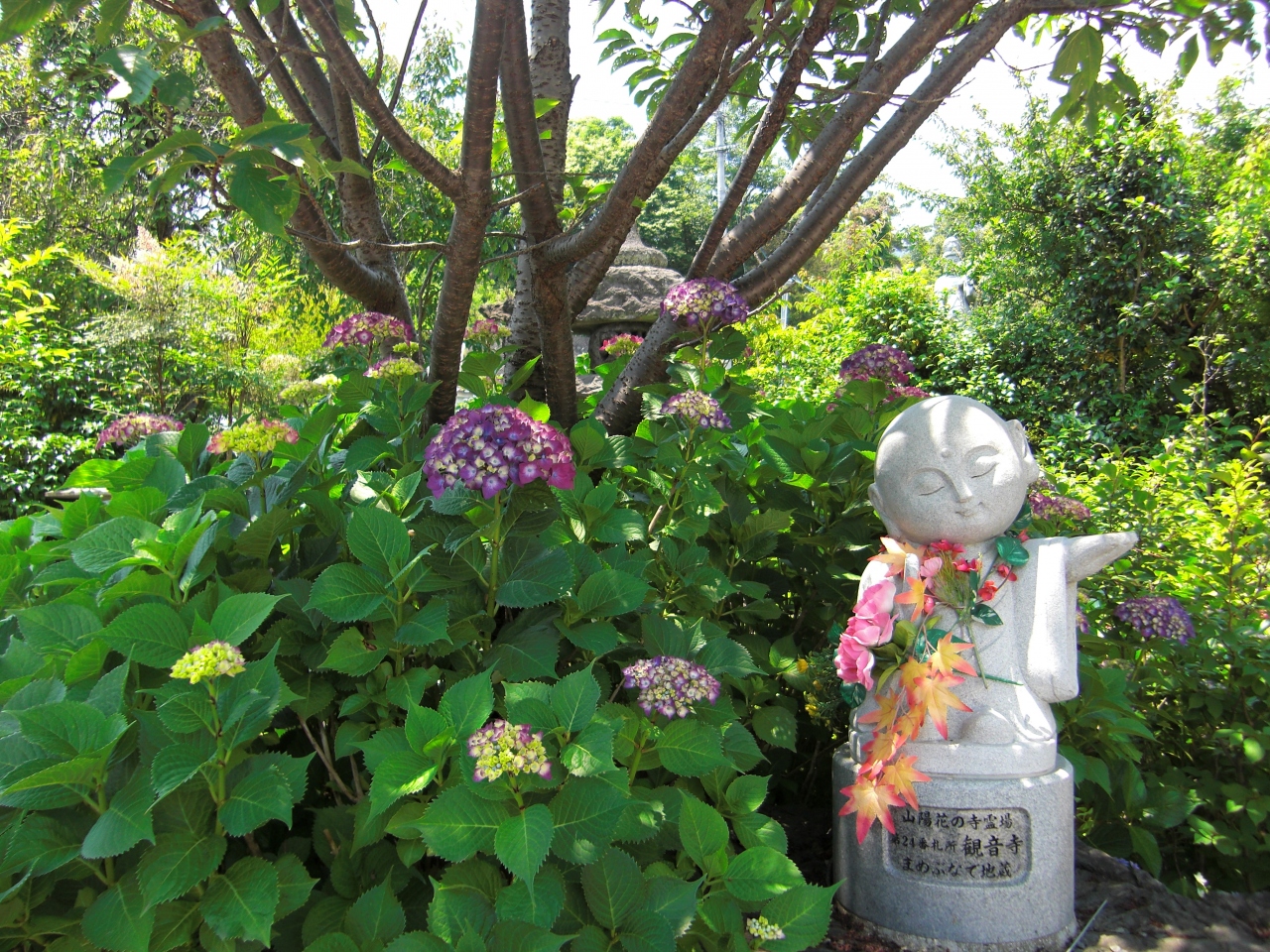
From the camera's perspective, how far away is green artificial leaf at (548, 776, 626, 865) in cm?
120

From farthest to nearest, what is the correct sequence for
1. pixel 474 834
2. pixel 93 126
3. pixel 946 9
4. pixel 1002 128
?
pixel 93 126, pixel 1002 128, pixel 946 9, pixel 474 834

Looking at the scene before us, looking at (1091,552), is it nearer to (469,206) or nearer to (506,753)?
(506,753)

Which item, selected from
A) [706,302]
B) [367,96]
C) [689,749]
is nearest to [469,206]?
[367,96]

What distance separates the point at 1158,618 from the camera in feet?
8.18

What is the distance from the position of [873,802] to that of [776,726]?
308 mm

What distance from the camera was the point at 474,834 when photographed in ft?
3.85

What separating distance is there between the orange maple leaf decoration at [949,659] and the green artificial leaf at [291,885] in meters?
1.27

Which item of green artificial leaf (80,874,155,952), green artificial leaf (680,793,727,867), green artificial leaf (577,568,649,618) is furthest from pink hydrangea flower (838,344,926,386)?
green artificial leaf (80,874,155,952)

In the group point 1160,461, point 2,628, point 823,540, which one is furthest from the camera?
point 1160,461

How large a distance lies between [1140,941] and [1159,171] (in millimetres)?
8075

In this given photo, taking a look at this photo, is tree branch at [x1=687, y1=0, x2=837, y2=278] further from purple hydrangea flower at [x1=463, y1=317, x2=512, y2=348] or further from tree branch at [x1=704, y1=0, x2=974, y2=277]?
purple hydrangea flower at [x1=463, y1=317, x2=512, y2=348]

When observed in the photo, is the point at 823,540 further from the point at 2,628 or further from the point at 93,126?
the point at 93,126

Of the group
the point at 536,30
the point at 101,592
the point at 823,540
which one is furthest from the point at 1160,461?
the point at 101,592

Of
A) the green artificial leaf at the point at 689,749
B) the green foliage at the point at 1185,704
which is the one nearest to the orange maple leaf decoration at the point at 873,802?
the green artificial leaf at the point at 689,749
